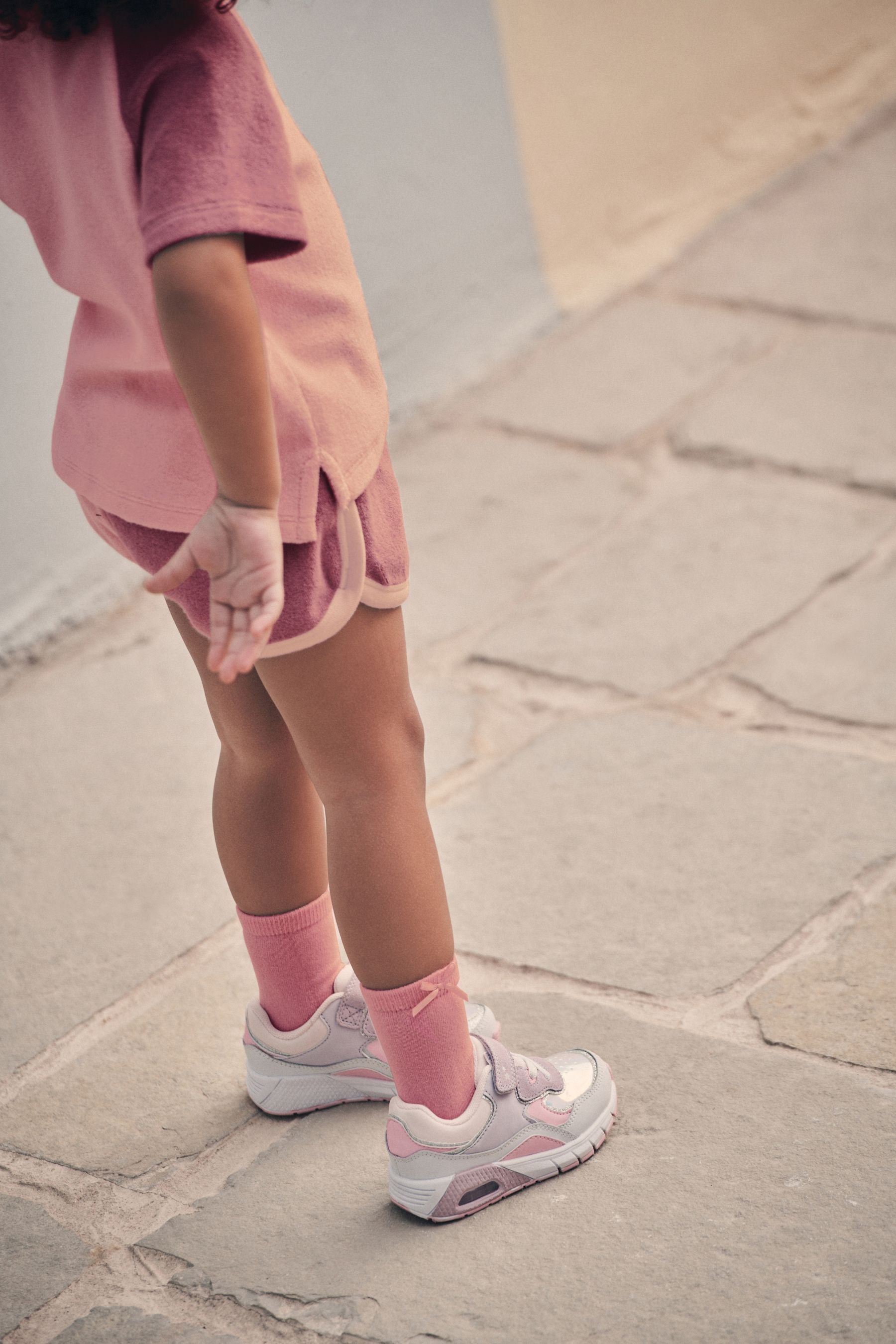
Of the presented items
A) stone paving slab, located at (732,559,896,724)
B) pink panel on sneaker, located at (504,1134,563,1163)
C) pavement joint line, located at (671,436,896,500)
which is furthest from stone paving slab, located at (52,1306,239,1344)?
pavement joint line, located at (671,436,896,500)

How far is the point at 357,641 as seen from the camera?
1.05 metres

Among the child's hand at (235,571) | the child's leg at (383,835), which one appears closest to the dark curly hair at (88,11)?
the child's hand at (235,571)

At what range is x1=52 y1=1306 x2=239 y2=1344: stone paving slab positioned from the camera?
1093mm

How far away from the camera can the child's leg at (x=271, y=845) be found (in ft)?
3.89

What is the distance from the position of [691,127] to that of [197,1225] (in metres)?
2.79

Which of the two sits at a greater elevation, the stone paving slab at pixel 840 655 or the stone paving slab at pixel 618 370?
the stone paving slab at pixel 618 370

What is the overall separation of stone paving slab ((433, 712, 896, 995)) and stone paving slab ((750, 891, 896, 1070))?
0.05 metres

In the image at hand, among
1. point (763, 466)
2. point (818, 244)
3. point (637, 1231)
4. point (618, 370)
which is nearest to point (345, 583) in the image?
point (637, 1231)

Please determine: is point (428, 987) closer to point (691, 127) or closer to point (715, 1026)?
point (715, 1026)

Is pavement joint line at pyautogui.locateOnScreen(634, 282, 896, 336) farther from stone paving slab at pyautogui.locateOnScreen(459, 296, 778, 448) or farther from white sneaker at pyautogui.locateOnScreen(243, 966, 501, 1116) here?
white sneaker at pyautogui.locateOnScreen(243, 966, 501, 1116)

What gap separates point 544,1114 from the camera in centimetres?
121

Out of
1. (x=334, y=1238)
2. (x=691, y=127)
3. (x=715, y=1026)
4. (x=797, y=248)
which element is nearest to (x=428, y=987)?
(x=334, y=1238)

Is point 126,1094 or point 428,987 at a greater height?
point 428,987

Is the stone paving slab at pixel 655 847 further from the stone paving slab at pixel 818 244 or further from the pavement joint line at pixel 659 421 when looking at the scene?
the stone paving slab at pixel 818 244
